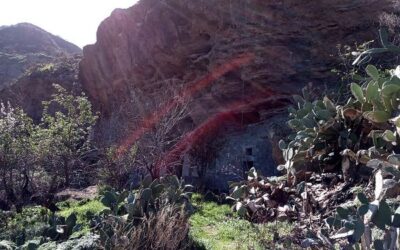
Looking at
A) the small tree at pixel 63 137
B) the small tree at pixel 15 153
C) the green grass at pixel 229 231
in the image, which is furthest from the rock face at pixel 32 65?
the green grass at pixel 229 231

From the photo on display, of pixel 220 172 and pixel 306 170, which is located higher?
pixel 306 170

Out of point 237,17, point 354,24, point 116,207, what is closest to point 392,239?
point 116,207

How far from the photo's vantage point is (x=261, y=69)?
42.1 feet

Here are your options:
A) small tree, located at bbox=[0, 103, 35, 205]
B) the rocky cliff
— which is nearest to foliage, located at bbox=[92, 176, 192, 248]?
small tree, located at bbox=[0, 103, 35, 205]

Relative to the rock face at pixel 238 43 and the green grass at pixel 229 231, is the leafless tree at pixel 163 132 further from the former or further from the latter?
the green grass at pixel 229 231

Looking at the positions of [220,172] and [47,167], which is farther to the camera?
[220,172]

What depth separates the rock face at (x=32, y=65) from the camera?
77.2 feet

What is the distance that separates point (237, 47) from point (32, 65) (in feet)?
58.4

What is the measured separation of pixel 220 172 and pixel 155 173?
2.96 meters

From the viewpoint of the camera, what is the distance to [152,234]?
4.34m

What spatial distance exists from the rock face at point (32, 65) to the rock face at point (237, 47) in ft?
25.3

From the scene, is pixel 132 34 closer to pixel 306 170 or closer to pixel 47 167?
pixel 47 167

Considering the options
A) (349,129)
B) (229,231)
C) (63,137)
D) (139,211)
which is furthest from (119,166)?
(139,211)

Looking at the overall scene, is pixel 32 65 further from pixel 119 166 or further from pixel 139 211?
pixel 139 211
